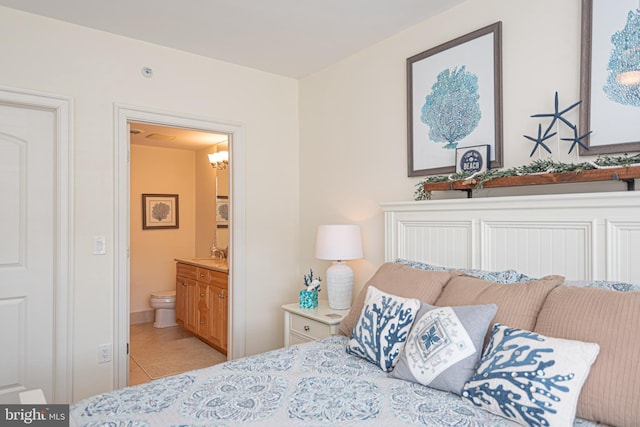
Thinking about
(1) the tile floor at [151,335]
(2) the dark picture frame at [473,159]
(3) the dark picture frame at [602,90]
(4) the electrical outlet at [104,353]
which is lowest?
(1) the tile floor at [151,335]

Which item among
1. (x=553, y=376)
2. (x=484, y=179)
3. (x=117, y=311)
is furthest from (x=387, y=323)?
(x=117, y=311)

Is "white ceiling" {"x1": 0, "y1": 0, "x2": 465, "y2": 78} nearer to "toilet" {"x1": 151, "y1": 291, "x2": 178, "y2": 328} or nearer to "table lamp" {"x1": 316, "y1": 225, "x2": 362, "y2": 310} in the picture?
"table lamp" {"x1": 316, "y1": 225, "x2": 362, "y2": 310}

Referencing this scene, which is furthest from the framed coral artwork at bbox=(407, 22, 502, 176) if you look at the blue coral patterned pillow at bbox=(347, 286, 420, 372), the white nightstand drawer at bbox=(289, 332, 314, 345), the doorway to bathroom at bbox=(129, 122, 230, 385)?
the doorway to bathroom at bbox=(129, 122, 230, 385)

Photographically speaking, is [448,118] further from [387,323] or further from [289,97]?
[289,97]

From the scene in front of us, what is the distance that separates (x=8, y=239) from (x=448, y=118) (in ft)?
8.97

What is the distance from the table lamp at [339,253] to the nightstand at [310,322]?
97mm

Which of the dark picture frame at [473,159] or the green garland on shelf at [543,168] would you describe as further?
the dark picture frame at [473,159]

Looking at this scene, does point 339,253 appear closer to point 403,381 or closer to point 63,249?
point 403,381

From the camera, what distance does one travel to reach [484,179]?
2.13 meters

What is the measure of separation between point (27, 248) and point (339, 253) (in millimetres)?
1943

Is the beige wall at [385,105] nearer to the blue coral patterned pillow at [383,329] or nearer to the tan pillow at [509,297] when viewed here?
the tan pillow at [509,297]

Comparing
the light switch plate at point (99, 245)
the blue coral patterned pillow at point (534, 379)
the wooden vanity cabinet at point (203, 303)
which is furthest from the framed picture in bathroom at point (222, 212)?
the blue coral patterned pillow at point (534, 379)

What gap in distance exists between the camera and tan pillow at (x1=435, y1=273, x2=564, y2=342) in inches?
61.6

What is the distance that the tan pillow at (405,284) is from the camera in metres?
1.96
